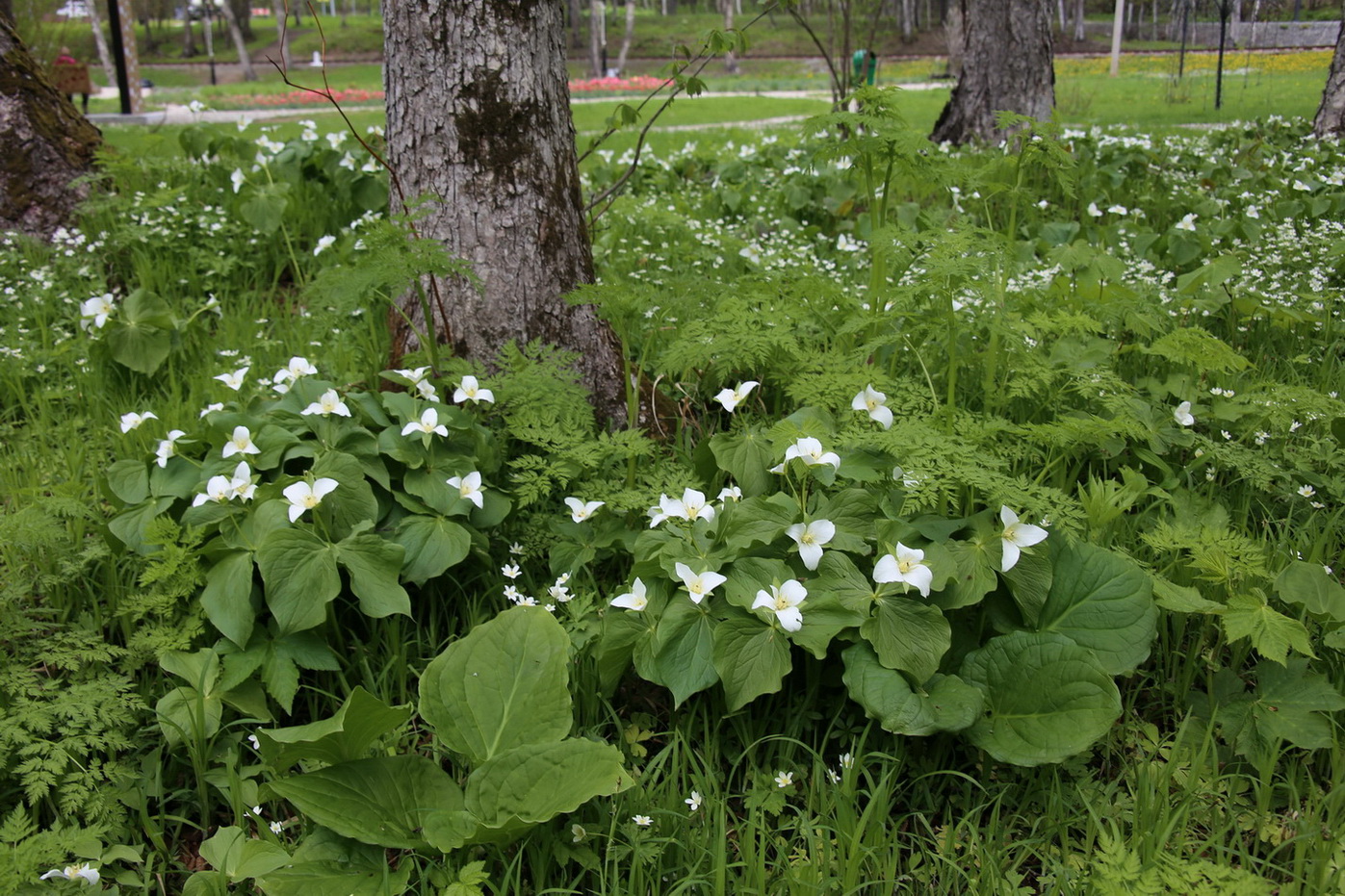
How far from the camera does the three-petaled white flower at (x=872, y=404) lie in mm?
2441

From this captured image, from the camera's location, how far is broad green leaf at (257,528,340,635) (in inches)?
85.0

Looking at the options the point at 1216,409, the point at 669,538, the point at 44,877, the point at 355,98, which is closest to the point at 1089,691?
the point at 669,538

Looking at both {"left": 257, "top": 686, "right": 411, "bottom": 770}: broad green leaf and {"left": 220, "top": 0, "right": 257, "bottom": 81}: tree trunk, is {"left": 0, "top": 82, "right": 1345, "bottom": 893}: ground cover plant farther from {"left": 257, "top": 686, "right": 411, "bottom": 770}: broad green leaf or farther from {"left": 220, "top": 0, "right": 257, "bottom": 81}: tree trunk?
{"left": 220, "top": 0, "right": 257, "bottom": 81}: tree trunk

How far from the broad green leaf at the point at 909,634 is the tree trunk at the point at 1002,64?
5.88 meters

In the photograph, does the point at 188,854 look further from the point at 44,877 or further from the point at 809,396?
the point at 809,396

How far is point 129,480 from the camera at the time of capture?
2.56 m

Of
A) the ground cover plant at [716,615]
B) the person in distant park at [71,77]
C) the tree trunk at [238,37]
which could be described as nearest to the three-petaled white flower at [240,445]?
the ground cover plant at [716,615]

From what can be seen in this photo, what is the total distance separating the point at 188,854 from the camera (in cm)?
204

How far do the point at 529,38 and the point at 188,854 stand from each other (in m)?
2.58

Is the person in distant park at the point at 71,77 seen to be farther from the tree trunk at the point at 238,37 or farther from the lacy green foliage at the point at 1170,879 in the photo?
the tree trunk at the point at 238,37

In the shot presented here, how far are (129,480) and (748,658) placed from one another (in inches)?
74.3

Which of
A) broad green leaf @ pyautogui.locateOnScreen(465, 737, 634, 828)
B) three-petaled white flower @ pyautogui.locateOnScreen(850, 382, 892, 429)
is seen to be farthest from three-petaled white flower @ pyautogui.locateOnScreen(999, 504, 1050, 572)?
broad green leaf @ pyautogui.locateOnScreen(465, 737, 634, 828)

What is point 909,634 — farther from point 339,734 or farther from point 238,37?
point 238,37

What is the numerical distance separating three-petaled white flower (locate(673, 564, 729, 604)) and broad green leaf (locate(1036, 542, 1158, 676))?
831 millimetres
